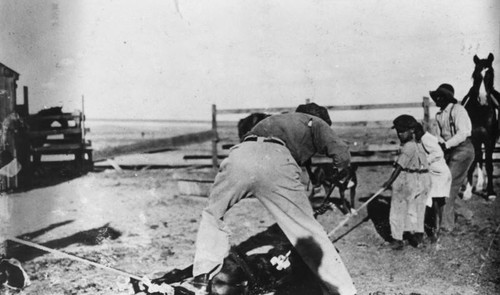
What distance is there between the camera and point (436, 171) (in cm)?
520

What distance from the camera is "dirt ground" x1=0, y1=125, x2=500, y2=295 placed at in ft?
12.9

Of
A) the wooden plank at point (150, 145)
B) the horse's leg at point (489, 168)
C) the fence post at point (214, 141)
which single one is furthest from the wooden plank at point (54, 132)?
the horse's leg at point (489, 168)

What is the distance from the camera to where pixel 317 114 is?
372 centimetres

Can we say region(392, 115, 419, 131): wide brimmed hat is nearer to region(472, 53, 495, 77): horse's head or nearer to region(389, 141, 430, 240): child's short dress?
region(389, 141, 430, 240): child's short dress

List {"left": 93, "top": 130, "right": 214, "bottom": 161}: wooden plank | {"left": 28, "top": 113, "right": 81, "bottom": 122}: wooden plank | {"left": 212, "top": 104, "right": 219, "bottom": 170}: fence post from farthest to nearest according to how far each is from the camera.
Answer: {"left": 28, "top": 113, "right": 81, "bottom": 122}: wooden plank
{"left": 212, "top": 104, "right": 219, "bottom": 170}: fence post
{"left": 93, "top": 130, "right": 214, "bottom": 161}: wooden plank

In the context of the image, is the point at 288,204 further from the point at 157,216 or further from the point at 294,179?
the point at 157,216

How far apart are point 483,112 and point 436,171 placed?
3.05 m

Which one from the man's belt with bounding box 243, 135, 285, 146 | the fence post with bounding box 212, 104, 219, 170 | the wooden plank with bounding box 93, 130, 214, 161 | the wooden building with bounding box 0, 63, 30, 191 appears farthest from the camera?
the fence post with bounding box 212, 104, 219, 170

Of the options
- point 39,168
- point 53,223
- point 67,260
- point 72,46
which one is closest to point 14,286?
point 67,260

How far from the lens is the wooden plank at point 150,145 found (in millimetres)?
7590

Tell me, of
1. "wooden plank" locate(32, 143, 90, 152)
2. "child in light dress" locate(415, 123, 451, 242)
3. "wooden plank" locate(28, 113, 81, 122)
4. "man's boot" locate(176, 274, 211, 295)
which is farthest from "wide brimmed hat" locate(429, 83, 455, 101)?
"wooden plank" locate(28, 113, 81, 122)

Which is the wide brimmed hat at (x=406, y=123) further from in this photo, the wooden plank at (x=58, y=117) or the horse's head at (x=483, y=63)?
the wooden plank at (x=58, y=117)

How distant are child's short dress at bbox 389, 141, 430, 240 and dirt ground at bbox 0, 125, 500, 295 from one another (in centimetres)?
28

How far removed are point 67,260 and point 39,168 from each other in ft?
22.9
